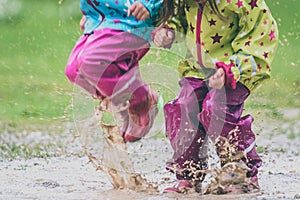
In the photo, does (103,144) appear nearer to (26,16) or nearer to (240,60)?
(240,60)

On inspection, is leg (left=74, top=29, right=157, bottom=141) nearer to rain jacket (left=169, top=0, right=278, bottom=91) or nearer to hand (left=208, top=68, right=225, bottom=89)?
rain jacket (left=169, top=0, right=278, bottom=91)

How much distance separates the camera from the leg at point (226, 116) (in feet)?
9.45

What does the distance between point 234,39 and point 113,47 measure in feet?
1.29

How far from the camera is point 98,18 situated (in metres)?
2.98

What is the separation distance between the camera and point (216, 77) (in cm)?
278

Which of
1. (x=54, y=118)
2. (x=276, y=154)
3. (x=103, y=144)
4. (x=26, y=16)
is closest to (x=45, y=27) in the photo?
(x=26, y=16)

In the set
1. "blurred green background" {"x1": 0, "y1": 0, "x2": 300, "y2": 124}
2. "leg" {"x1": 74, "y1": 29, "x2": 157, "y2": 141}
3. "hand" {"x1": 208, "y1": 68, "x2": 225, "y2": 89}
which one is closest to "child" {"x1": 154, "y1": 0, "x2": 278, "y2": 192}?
"hand" {"x1": 208, "y1": 68, "x2": 225, "y2": 89}

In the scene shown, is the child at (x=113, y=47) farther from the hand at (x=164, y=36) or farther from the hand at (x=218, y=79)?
the hand at (x=218, y=79)

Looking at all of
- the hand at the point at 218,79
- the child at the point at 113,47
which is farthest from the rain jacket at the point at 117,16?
the hand at the point at 218,79

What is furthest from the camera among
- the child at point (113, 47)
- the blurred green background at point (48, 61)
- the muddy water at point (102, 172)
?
the blurred green background at point (48, 61)

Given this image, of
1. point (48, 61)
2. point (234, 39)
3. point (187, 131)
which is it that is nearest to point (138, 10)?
point (234, 39)

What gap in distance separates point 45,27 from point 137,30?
4479 mm

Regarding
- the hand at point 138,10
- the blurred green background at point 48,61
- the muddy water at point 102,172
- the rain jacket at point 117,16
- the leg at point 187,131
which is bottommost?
the blurred green background at point 48,61

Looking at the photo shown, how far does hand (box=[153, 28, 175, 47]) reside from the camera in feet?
9.73
